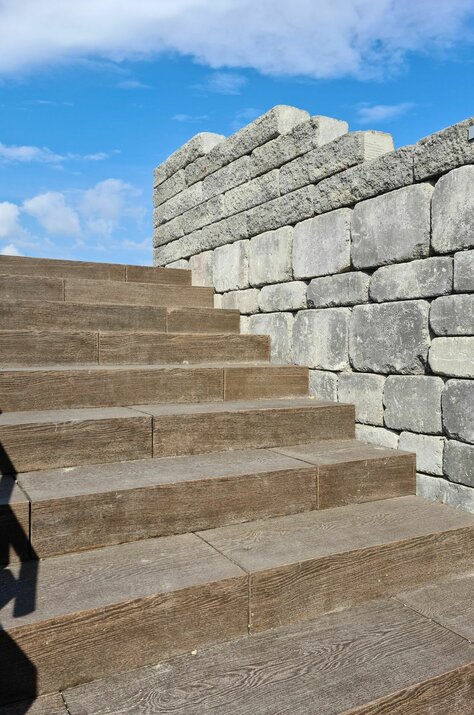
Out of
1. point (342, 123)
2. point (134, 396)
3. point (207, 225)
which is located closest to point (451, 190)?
point (342, 123)

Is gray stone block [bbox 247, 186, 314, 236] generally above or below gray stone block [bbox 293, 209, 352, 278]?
above

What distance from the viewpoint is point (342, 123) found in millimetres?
4398

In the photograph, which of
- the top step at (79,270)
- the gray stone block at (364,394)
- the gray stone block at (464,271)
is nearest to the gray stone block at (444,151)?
the gray stone block at (464,271)

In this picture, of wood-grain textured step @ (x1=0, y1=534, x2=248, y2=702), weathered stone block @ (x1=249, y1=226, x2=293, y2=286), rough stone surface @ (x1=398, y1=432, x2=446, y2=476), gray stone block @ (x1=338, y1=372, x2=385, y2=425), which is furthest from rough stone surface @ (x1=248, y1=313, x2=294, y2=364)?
wood-grain textured step @ (x1=0, y1=534, x2=248, y2=702)

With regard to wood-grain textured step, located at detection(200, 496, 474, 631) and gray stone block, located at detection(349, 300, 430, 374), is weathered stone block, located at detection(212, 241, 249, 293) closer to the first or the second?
gray stone block, located at detection(349, 300, 430, 374)

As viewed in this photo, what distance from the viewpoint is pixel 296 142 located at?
15.1ft

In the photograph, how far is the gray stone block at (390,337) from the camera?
11.4 ft

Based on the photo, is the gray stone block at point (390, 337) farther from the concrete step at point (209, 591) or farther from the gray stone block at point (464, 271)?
the concrete step at point (209, 591)

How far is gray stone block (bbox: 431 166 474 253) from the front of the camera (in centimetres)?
313

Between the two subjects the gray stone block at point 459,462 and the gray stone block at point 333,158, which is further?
the gray stone block at point 333,158

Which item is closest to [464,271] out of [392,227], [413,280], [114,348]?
[413,280]

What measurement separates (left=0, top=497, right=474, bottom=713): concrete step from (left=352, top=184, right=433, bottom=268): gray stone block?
1.59m

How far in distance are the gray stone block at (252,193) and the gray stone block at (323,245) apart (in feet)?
1.75

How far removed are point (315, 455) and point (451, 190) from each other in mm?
1633
